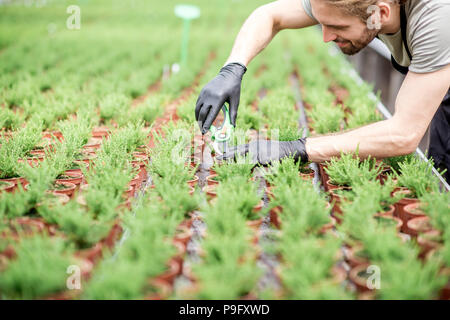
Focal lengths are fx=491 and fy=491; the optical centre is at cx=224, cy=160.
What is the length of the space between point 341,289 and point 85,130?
1723mm

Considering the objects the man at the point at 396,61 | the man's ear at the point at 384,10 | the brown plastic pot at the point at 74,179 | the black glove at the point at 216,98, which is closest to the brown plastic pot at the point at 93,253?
the brown plastic pot at the point at 74,179

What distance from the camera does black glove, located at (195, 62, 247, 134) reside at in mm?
2439

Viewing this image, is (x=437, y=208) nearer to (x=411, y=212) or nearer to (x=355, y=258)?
(x=411, y=212)

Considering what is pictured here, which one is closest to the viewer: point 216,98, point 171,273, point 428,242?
point 171,273

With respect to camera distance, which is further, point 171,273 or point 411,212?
point 411,212

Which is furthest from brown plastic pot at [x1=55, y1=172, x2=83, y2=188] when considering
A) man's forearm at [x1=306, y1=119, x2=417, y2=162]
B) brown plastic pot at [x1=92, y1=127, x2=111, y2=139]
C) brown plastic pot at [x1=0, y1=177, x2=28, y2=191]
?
man's forearm at [x1=306, y1=119, x2=417, y2=162]

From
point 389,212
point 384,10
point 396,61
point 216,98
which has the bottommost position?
point 389,212

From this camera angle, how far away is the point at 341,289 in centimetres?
143

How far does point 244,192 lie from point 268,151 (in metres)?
0.55

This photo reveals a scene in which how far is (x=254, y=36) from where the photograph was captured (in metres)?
2.78

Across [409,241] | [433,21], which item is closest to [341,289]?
[409,241]

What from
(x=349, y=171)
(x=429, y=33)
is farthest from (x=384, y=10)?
(x=349, y=171)

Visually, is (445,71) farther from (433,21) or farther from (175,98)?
(175,98)

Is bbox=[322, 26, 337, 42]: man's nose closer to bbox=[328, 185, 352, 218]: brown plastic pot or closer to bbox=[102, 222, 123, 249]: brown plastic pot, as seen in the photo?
bbox=[328, 185, 352, 218]: brown plastic pot
